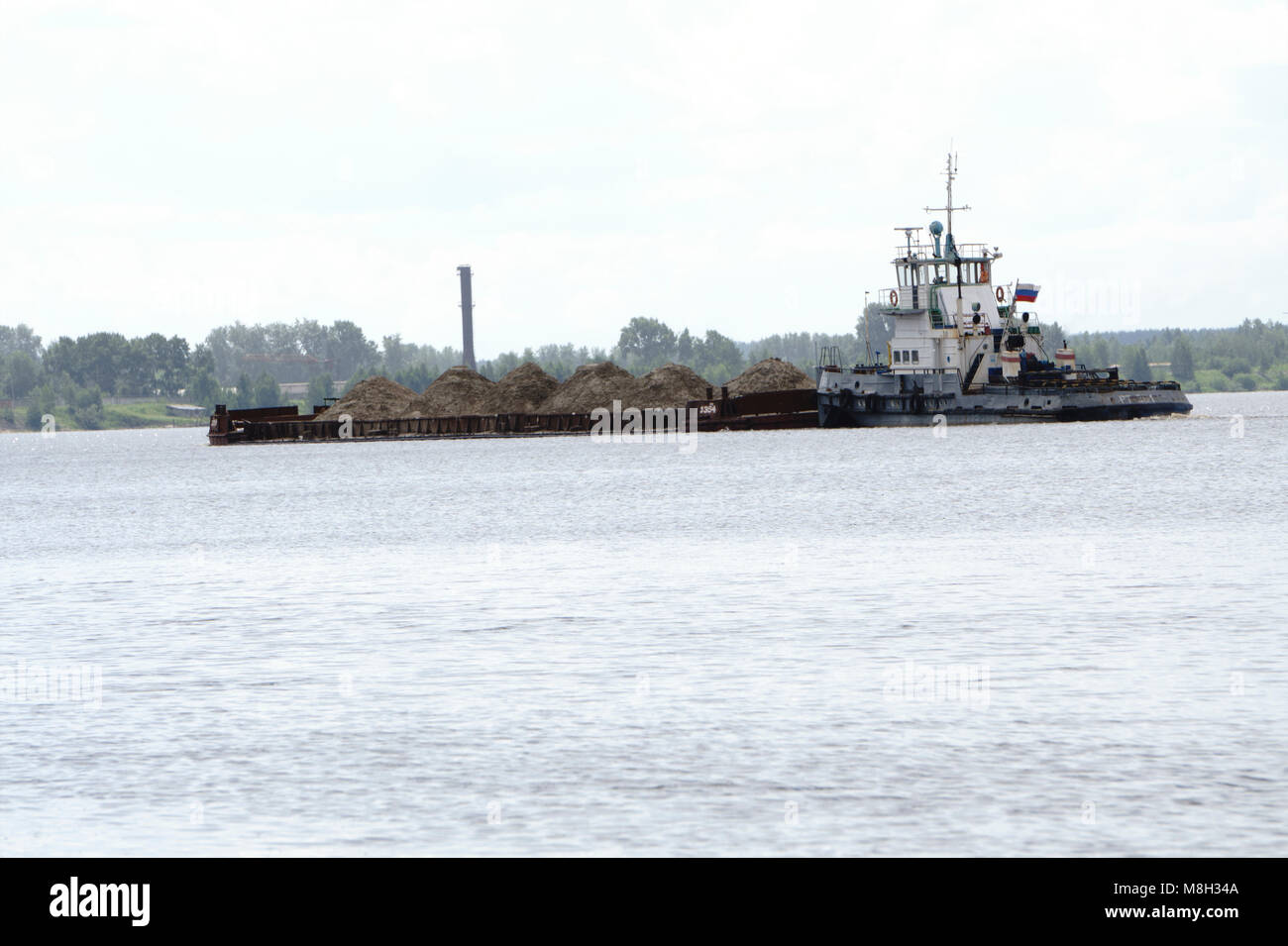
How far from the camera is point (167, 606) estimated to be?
106 ft

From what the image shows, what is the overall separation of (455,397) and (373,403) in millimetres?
9874

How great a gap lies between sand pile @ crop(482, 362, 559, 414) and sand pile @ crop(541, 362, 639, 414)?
5.56 ft

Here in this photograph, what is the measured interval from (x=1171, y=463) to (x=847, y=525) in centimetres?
3652

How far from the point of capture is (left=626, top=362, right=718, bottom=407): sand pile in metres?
160

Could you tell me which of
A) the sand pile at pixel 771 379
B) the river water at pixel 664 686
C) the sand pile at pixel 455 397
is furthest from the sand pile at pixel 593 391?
the river water at pixel 664 686

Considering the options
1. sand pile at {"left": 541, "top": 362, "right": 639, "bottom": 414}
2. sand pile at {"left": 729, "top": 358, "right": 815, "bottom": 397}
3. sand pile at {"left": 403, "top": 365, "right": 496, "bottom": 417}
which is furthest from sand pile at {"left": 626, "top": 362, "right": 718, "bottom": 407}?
sand pile at {"left": 403, "top": 365, "right": 496, "bottom": 417}

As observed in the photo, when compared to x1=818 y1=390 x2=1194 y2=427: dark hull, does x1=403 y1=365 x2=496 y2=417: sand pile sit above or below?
above

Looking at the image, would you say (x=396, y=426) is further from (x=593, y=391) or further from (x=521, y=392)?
(x=593, y=391)

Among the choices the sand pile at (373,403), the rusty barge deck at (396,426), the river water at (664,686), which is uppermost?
the sand pile at (373,403)

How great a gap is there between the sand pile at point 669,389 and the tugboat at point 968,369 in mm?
34469

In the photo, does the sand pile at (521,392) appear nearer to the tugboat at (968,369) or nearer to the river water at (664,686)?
the tugboat at (968,369)

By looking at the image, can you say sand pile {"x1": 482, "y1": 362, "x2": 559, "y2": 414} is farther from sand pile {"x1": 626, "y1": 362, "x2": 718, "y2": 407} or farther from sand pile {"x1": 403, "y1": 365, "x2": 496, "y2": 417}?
sand pile {"x1": 626, "y1": 362, "x2": 718, "y2": 407}

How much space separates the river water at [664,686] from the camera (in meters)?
14.3
